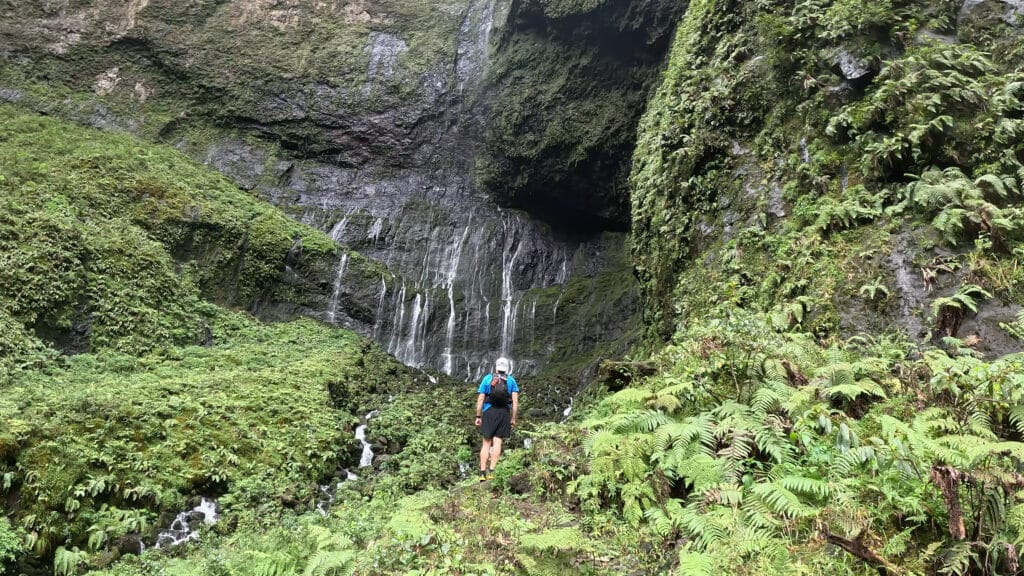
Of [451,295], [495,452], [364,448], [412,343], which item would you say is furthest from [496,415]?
[451,295]

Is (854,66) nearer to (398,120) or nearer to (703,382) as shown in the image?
(703,382)

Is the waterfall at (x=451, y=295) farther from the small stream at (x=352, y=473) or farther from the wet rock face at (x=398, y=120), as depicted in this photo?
the small stream at (x=352, y=473)

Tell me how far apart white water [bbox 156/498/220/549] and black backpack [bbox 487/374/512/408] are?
3.59 meters

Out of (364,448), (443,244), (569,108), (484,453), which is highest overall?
(569,108)

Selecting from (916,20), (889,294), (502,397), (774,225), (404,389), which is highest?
(916,20)

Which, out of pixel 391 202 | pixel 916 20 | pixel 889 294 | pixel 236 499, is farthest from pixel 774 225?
pixel 391 202

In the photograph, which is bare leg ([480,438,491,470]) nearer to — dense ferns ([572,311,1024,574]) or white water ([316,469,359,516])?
dense ferns ([572,311,1024,574])

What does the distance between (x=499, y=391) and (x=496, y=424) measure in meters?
0.39

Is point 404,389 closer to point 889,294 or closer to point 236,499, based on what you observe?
point 236,499

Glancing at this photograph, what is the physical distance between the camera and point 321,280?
61.0ft

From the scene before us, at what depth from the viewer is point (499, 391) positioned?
7020 mm

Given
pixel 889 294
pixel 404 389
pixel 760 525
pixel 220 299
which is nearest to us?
pixel 760 525

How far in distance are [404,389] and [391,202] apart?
11.8m

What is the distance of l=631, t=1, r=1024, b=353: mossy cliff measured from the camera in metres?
6.41
